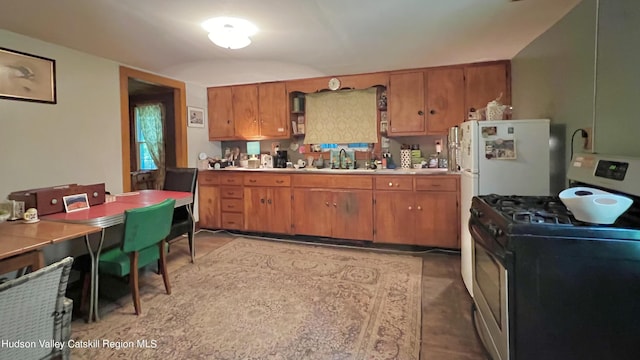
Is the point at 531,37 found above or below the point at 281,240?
above

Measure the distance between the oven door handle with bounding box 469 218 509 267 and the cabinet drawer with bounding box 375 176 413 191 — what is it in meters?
1.64

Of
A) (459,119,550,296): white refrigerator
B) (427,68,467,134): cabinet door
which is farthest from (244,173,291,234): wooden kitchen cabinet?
(459,119,550,296): white refrigerator

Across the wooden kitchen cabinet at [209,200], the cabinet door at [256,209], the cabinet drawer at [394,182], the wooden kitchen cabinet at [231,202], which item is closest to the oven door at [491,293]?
the cabinet drawer at [394,182]

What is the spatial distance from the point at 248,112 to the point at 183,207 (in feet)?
5.71

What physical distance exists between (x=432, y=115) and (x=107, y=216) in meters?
3.40

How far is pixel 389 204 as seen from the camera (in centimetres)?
376

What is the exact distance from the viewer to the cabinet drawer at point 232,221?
14.6 feet

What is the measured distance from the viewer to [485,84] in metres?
3.62

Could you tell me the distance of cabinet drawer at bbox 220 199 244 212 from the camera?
14.6ft

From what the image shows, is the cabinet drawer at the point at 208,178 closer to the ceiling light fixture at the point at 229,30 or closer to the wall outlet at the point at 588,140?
the ceiling light fixture at the point at 229,30

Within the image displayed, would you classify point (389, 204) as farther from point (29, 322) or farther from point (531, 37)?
point (29, 322)

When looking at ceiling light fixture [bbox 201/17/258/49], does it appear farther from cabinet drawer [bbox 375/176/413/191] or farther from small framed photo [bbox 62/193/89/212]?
cabinet drawer [bbox 375/176/413/191]

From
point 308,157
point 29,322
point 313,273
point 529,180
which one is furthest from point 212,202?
point 529,180

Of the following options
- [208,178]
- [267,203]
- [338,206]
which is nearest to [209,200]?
[208,178]
